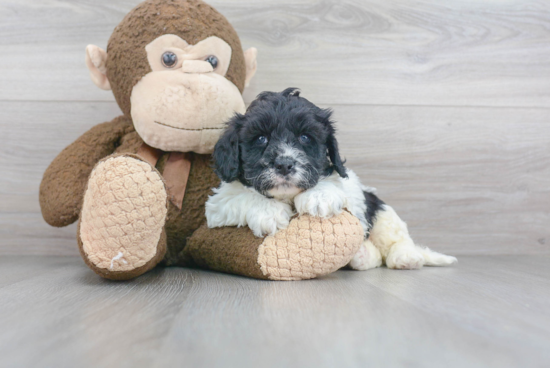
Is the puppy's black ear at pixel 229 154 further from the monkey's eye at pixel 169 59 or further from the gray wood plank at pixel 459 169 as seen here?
the gray wood plank at pixel 459 169

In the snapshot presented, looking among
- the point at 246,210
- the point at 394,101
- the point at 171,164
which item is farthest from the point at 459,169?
the point at 171,164

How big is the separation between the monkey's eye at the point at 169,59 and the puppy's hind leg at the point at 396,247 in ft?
2.64

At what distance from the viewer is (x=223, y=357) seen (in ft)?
1.98

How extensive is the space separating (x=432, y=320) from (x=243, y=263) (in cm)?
51

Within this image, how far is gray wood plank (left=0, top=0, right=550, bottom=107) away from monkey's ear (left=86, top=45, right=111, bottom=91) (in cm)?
34

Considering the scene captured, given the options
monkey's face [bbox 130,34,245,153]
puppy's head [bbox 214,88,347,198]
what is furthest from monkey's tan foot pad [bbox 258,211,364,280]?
monkey's face [bbox 130,34,245,153]

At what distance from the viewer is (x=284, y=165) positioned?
1.07m

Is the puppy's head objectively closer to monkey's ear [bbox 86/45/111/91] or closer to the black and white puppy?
the black and white puppy

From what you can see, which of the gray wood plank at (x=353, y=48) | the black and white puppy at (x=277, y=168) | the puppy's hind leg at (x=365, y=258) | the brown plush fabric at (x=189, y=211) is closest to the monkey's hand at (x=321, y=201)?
the black and white puppy at (x=277, y=168)

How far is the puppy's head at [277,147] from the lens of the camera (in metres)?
1.09

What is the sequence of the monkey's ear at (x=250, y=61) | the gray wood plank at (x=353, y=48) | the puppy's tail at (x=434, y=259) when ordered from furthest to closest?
1. the gray wood plank at (x=353, y=48)
2. the monkey's ear at (x=250, y=61)
3. the puppy's tail at (x=434, y=259)

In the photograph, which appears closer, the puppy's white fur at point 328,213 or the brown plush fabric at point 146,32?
the puppy's white fur at point 328,213

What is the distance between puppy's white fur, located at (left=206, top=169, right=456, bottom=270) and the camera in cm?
112

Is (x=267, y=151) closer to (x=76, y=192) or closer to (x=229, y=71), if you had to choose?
(x=229, y=71)
